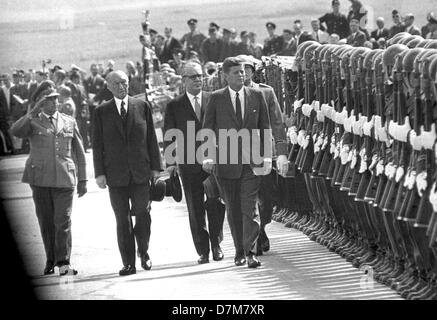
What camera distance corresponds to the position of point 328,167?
43.3 ft

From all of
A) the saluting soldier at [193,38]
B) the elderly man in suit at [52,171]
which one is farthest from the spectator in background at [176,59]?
the elderly man in suit at [52,171]

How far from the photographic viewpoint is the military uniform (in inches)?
504

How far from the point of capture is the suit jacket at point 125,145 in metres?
12.6

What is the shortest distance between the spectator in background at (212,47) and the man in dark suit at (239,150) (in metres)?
14.9

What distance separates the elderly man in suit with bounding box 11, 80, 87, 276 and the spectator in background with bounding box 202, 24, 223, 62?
14.6 meters

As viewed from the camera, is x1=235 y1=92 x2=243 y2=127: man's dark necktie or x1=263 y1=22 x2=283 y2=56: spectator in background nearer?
x1=235 y1=92 x2=243 y2=127: man's dark necktie

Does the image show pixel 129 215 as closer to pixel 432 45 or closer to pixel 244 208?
pixel 244 208

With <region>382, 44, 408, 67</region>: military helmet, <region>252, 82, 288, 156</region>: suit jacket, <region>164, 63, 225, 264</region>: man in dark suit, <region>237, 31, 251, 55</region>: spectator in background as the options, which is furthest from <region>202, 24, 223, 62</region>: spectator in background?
<region>382, 44, 408, 67</region>: military helmet

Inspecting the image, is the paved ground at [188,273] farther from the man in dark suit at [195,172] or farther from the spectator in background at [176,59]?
the spectator in background at [176,59]

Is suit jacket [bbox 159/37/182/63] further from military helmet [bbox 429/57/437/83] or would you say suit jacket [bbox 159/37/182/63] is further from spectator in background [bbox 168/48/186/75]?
military helmet [bbox 429/57/437/83]

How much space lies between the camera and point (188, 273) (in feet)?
41.0

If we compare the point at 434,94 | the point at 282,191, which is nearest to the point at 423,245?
the point at 434,94

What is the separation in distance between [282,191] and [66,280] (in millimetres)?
3941
